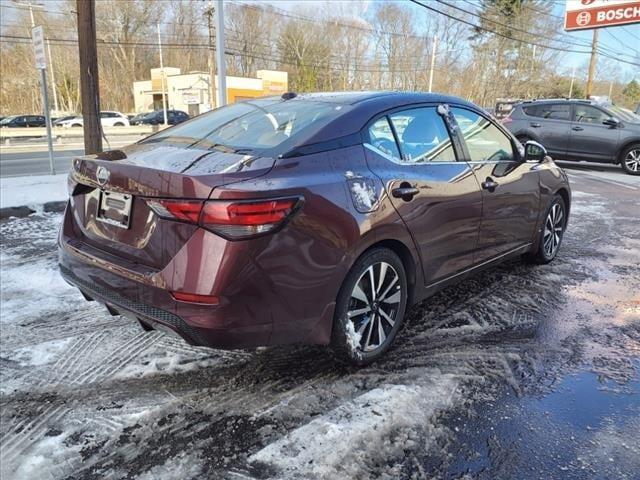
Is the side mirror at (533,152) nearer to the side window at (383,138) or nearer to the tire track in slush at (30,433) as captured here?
the side window at (383,138)

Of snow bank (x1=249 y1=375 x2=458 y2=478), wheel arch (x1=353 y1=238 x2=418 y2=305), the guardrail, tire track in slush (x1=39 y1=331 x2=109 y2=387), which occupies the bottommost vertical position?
the guardrail

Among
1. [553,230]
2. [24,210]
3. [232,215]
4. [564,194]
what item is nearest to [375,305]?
[232,215]

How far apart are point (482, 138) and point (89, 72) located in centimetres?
678

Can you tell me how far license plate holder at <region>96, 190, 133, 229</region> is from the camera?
2.63m

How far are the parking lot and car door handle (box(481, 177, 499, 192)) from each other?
3.08ft

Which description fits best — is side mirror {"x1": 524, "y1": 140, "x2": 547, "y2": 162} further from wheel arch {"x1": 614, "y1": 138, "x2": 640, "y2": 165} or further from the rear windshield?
wheel arch {"x1": 614, "y1": 138, "x2": 640, "y2": 165}

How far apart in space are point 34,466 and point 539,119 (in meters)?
14.0

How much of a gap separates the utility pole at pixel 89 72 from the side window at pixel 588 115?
36.4 feet

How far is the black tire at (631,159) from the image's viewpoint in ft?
40.9

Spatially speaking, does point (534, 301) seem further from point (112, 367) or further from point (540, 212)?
point (112, 367)

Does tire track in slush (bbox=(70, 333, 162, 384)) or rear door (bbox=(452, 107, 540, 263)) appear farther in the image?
rear door (bbox=(452, 107, 540, 263))

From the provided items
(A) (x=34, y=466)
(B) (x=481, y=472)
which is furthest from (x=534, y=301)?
(A) (x=34, y=466)

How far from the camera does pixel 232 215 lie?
2.35 metres

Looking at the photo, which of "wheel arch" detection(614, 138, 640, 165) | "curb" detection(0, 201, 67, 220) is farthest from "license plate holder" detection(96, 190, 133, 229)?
"wheel arch" detection(614, 138, 640, 165)
